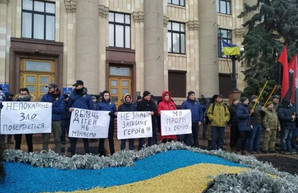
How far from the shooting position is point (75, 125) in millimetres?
7516

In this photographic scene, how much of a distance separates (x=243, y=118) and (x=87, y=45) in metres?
10.8

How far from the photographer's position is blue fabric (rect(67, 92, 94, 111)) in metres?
7.73

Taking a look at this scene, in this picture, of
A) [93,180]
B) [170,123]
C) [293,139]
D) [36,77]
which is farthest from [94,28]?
[93,180]

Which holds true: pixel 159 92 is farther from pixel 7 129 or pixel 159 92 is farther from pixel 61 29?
pixel 7 129

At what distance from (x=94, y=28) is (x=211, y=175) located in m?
14.4

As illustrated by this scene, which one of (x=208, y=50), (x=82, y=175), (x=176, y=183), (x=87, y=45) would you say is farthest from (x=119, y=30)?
(x=176, y=183)

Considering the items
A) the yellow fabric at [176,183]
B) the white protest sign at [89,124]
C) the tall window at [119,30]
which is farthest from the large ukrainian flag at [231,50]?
the yellow fabric at [176,183]

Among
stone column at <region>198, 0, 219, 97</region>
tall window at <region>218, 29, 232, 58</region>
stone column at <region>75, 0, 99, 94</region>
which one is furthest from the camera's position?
tall window at <region>218, 29, 232, 58</region>

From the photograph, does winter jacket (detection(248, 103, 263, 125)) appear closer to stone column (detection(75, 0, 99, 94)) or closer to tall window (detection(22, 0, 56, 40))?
stone column (detection(75, 0, 99, 94))

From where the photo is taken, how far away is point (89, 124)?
782 centimetres

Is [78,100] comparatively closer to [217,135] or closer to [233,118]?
[217,135]

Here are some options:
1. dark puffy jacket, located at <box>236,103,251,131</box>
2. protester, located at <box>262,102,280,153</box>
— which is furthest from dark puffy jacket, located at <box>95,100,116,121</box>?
protester, located at <box>262,102,280,153</box>

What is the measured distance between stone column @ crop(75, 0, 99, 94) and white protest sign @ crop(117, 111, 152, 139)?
891cm

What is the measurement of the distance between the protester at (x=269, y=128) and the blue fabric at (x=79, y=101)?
256 inches
